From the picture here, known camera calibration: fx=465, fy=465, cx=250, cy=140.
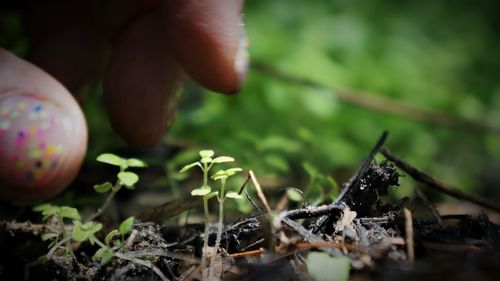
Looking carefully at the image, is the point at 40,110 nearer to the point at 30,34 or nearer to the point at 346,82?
the point at 30,34

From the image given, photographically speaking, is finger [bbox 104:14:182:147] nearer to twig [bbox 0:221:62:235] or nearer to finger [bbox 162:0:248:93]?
finger [bbox 162:0:248:93]

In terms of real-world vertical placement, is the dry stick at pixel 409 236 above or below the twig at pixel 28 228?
above

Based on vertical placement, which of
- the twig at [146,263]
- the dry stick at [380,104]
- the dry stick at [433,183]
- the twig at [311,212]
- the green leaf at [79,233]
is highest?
the dry stick at [433,183]

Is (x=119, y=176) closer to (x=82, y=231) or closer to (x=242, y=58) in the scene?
(x=82, y=231)

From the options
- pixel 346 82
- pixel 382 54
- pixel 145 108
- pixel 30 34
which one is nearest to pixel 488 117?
pixel 382 54

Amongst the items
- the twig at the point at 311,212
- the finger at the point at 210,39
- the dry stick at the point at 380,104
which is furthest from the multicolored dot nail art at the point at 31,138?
the dry stick at the point at 380,104

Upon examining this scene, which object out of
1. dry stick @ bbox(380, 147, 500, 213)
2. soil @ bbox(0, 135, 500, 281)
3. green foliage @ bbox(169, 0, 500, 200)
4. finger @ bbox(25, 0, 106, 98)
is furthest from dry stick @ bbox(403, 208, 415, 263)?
finger @ bbox(25, 0, 106, 98)

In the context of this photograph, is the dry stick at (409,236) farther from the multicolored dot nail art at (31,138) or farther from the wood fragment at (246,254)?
the multicolored dot nail art at (31,138)
